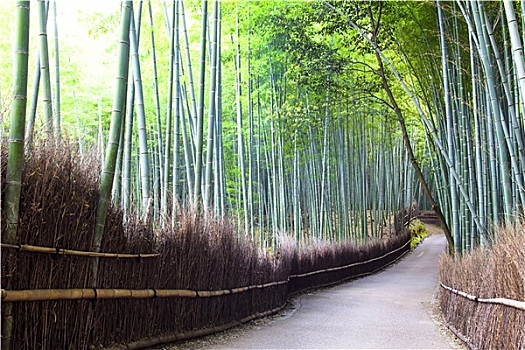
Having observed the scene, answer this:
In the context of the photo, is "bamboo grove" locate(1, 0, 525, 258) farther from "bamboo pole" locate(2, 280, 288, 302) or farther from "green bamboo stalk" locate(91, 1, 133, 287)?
"bamboo pole" locate(2, 280, 288, 302)

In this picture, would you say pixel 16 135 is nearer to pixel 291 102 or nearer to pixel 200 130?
pixel 200 130

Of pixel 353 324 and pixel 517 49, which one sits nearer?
pixel 517 49

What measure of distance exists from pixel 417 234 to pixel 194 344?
1962 centimetres

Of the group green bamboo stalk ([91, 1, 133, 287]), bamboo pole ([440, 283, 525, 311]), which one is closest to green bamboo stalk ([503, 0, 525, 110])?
bamboo pole ([440, 283, 525, 311])

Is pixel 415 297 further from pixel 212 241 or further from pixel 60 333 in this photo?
pixel 60 333

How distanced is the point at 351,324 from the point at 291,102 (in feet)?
15.3

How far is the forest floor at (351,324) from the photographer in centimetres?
469

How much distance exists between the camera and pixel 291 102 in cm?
965

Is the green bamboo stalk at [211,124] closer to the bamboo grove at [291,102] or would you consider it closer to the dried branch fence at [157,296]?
the bamboo grove at [291,102]

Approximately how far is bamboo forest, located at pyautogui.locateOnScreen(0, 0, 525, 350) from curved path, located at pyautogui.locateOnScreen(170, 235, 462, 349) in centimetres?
22

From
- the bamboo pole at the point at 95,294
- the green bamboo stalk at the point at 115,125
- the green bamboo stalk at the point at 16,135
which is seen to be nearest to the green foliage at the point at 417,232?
the bamboo pole at the point at 95,294

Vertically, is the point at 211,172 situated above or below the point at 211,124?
below

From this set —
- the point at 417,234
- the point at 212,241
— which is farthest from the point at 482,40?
the point at 417,234

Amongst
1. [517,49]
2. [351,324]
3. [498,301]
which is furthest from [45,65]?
[351,324]
